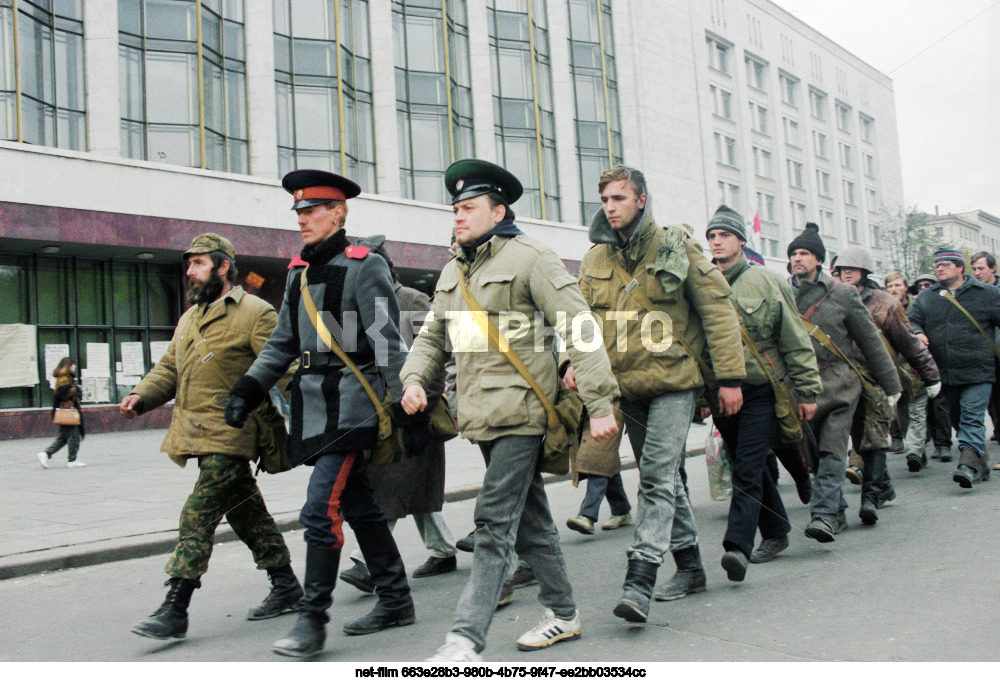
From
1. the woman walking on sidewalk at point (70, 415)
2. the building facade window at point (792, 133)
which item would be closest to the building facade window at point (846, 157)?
the building facade window at point (792, 133)

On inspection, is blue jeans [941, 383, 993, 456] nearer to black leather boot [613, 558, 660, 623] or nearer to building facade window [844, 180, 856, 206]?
black leather boot [613, 558, 660, 623]

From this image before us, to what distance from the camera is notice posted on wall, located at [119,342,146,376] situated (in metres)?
20.5

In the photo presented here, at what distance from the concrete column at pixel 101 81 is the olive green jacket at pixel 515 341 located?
1768 centimetres

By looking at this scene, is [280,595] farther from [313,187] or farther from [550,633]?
[313,187]

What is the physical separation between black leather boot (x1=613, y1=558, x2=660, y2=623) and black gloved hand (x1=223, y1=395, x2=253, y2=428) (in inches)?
69.7

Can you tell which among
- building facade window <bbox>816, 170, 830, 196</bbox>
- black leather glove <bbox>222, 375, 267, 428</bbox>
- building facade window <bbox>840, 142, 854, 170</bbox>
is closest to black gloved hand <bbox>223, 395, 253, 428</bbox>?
black leather glove <bbox>222, 375, 267, 428</bbox>

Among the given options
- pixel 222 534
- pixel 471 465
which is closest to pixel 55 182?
pixel 471 465

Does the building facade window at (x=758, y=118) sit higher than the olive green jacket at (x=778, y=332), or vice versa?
the building facade window at (x=758, y=118)

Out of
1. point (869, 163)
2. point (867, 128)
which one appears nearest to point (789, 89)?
point (867, 128)

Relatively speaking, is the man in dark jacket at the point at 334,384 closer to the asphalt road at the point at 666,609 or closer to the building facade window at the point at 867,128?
the asphalt road at the point at 666,609

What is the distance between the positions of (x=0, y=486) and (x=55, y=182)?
9.38m

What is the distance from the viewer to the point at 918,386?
354 inches

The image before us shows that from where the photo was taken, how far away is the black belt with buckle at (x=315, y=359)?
13.2ft

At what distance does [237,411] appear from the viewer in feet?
13.2
